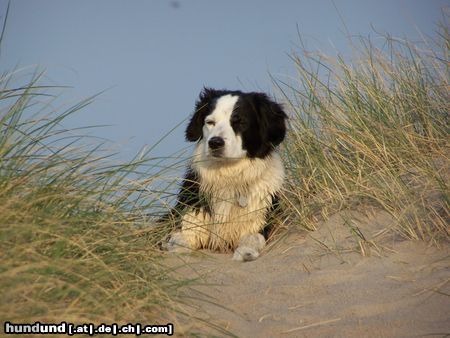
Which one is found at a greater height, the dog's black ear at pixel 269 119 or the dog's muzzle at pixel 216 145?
the dog's black ear at pixel 269 119

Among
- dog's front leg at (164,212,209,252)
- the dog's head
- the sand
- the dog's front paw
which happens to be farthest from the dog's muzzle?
the sand

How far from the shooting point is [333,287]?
407cm

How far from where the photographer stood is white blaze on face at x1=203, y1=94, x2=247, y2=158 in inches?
200

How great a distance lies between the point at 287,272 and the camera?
4492 mm

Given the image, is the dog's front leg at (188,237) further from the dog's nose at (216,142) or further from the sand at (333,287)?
the dog's nose at (216,142)

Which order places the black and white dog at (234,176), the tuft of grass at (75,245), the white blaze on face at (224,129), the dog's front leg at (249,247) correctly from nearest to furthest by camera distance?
1. the tuft of grass at (75,245)
2. the dog's front leg at (249,247)
3. the white blaze on face at (224,129)
4. the black and white dog at (234,176)

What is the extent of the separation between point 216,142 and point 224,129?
0.16 m

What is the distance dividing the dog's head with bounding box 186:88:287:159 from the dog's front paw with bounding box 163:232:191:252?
0.70 meters

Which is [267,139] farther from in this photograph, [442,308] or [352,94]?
[442,308]

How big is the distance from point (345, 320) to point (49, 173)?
1.94m

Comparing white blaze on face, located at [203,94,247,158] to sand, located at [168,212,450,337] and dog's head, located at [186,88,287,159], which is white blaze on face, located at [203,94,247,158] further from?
sand, located at [168,212,450,337]

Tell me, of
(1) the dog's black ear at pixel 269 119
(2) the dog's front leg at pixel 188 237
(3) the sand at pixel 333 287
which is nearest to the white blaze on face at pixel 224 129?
(1) the dog's black ear at pixel 269 119

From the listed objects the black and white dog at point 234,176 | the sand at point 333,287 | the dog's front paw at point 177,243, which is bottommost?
the sand at point 333,287

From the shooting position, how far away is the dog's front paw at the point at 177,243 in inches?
196
